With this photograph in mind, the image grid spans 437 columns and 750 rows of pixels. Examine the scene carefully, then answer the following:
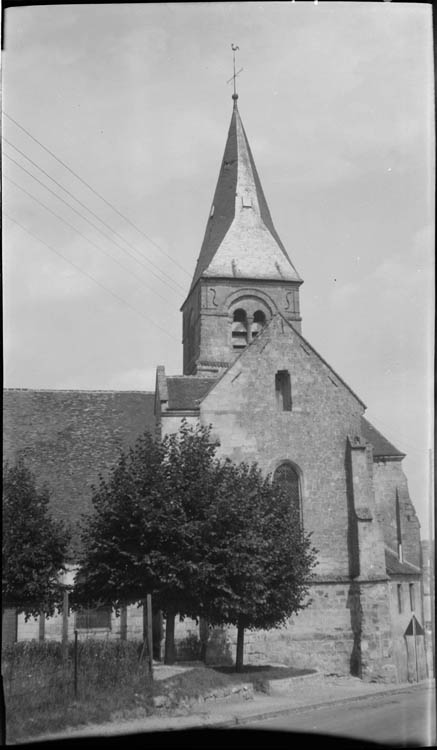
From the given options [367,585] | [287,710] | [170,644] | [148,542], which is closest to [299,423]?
[367,585]

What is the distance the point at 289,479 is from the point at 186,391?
185 inches

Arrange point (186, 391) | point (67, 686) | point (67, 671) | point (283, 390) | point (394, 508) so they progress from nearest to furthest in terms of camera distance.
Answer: point (67, 686) < point (67, 671) < point (283, 390) < point (186, 391) < point (394, 508)

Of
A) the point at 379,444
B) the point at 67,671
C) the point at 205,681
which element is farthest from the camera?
the point at 379,444

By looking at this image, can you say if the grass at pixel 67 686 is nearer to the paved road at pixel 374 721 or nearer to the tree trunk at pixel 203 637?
the paved road at pixel 374 721

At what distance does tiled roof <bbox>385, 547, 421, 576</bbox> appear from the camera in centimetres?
2642

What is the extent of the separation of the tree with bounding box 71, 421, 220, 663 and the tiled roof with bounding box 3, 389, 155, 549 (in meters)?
6.60

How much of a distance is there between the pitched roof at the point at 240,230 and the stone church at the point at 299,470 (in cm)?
1330

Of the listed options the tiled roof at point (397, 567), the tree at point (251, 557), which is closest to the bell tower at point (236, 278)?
the tiled roof at point (397, 567)

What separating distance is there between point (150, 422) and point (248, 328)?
1263 cm

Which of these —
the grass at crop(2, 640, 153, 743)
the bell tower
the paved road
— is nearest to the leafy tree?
the grass at crop(2, 640, 153, 743)

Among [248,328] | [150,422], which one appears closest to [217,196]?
[248,328]

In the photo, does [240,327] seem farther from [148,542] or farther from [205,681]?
[205,681]

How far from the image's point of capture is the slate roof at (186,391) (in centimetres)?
2544

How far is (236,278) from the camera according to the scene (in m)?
42.0
